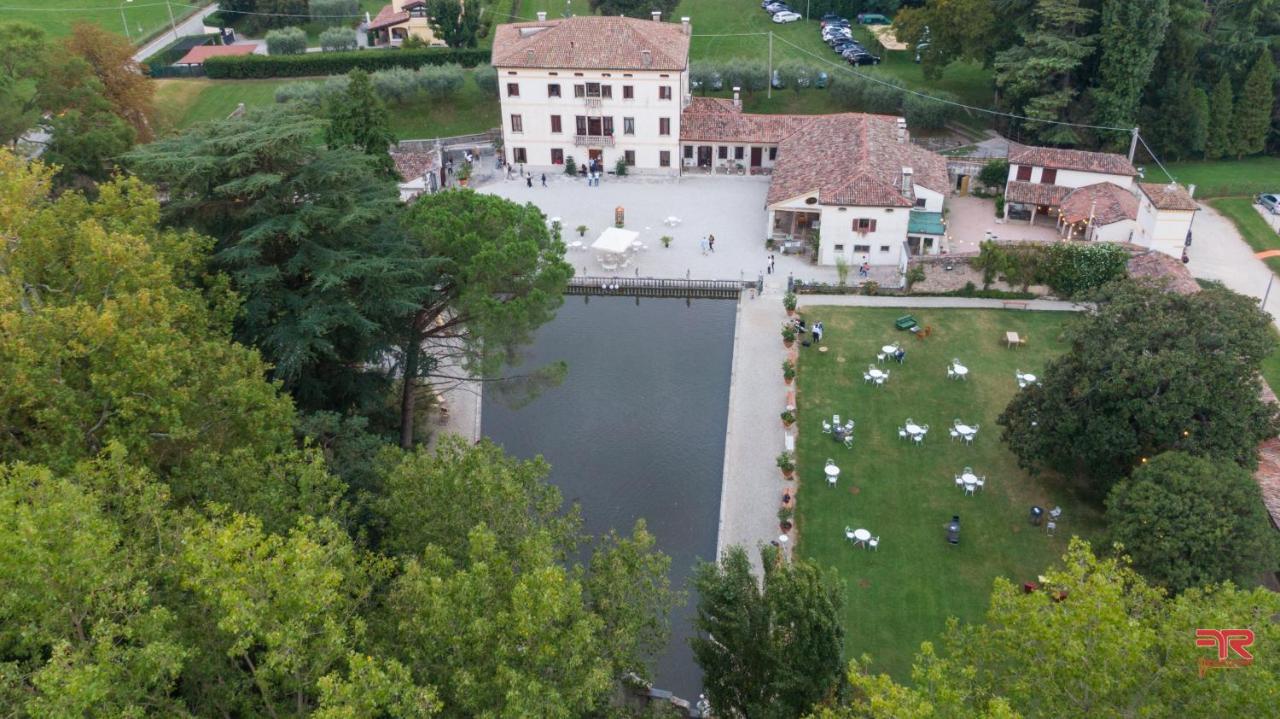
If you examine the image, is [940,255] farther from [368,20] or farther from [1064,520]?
[368,20]

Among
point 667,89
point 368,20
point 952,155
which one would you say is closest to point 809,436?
point 667,89

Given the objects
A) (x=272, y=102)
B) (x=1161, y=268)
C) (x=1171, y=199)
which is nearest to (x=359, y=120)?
(x=272, y=102)

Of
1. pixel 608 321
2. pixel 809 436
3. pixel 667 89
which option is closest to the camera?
pixel 809 436

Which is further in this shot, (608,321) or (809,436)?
(608,321)

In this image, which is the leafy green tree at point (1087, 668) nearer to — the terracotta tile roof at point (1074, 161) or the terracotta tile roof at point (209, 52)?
the terracotta tile roof at point (1074, 161)

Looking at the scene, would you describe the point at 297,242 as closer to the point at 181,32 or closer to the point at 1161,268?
the point at 1161,268

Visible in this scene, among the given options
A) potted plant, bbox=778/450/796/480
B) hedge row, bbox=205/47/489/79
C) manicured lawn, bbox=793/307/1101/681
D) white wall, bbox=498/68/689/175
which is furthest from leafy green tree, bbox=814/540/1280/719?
hedge row, bbox=205/47/489/79

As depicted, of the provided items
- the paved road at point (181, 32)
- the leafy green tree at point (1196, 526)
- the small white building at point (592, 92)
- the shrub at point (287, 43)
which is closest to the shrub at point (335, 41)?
the shrub at point (287, 43)
